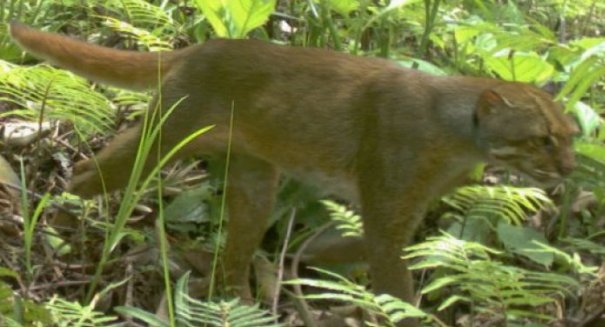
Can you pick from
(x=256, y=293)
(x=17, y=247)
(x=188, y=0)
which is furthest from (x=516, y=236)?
(x=188, y=0)

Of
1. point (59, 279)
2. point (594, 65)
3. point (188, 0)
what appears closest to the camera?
point (594, 65)

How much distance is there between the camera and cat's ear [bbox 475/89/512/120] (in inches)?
202

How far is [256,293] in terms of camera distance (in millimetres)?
5676

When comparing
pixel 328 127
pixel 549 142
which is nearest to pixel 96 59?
pixel 328 127

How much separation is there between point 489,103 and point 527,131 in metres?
0.23

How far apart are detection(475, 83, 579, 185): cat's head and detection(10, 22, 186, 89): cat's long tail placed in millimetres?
1468

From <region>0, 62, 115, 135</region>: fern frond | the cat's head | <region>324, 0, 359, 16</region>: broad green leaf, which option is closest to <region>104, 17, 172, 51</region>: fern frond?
<region>0, 62, 115, 135</region>: fern frond

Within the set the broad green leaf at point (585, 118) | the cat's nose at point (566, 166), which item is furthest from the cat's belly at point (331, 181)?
the broad green leaf at point (585, 118)

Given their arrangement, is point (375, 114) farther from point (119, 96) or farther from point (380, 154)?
point (119, 96)

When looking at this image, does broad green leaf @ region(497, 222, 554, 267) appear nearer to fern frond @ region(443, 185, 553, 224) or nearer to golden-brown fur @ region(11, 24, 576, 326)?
fern frond @ region(443, 185, 553, 224)

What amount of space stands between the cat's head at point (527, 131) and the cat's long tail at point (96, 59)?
1.47 m

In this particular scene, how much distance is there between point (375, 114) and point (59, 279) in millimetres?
1592

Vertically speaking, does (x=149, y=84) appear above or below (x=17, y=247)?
above

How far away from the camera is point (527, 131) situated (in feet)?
16.6
